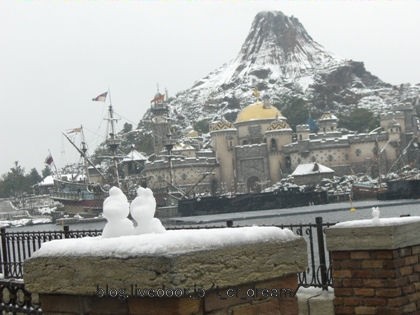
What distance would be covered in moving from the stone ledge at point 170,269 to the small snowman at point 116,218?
28cm

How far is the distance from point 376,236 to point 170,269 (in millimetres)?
2829

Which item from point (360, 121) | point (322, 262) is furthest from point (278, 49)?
point (322, 262)

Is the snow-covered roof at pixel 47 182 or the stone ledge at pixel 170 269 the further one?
the snow-covered roof at pixel 47 182

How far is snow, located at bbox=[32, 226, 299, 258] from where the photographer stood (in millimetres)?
2479

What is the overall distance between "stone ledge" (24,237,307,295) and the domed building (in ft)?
341

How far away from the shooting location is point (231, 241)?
2.69 m

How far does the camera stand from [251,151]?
108 m

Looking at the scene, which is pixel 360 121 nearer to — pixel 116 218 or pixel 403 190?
pixel 403 190

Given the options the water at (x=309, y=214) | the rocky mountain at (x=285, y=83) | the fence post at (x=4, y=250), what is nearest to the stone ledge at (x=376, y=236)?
the fence post at (x=4, y=250)

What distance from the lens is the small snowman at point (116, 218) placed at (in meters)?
2.98

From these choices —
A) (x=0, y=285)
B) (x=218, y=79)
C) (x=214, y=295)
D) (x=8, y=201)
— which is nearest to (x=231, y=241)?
(x=214, y=295)

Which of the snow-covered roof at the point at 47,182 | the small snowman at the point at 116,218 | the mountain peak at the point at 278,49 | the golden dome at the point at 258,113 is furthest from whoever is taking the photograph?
the mountain peak at the point at 278,49

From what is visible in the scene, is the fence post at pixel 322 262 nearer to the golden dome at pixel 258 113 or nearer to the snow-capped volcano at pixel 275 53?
the golden dome at pixel 258 113

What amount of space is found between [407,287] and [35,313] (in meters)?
2.62
